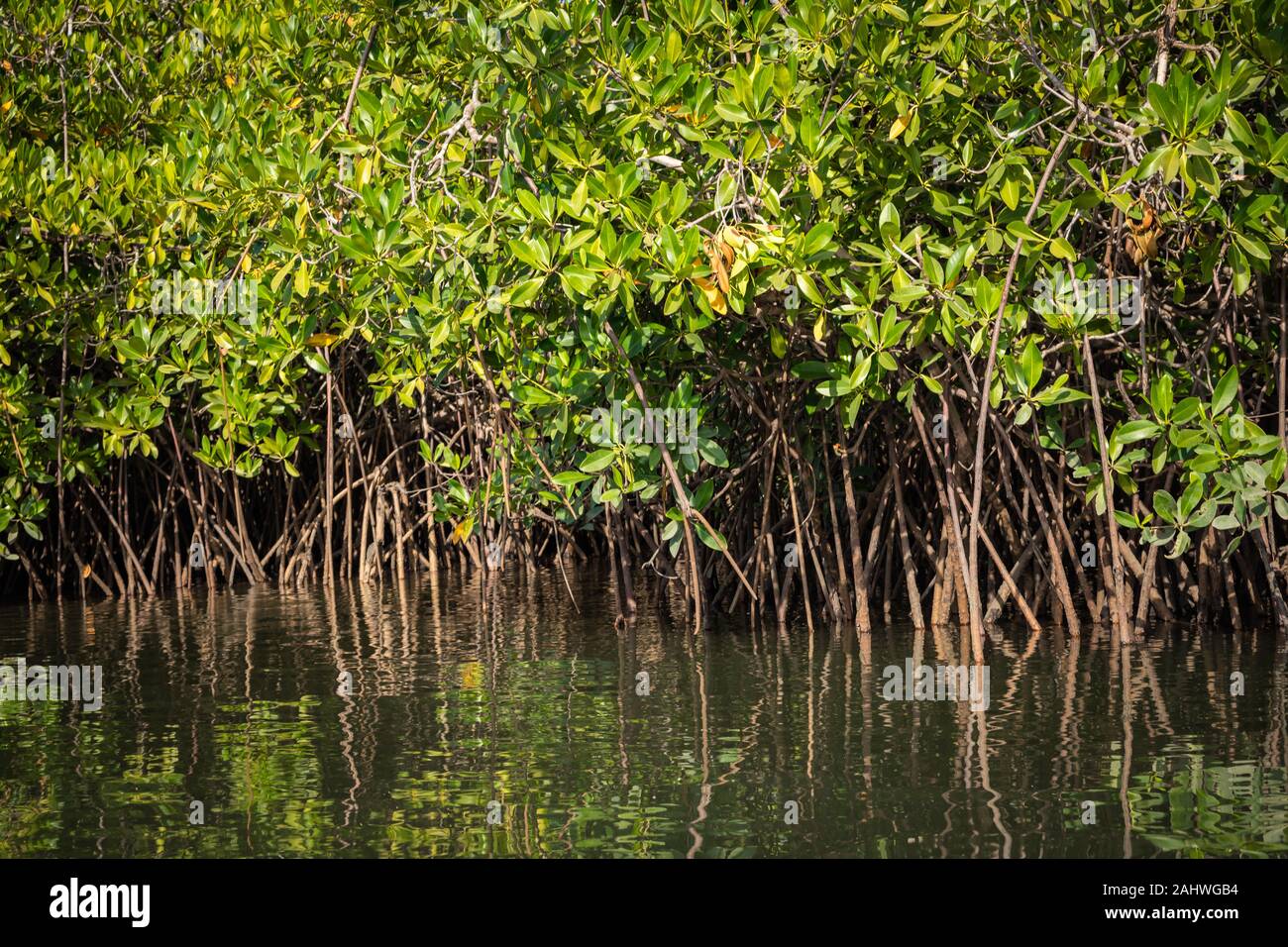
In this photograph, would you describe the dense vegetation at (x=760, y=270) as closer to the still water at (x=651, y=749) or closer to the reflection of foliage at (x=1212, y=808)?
the still water at (x=651, y=749)

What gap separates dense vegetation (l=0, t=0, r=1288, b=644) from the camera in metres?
5.17

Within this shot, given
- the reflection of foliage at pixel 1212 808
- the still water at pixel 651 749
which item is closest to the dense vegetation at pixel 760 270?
the still water at pixel 651 749

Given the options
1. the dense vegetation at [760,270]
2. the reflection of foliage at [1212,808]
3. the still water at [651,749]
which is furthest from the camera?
the dense vegetation at [760,270]

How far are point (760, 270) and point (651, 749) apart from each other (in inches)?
71.5

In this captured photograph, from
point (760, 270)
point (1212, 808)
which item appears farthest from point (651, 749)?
point (760, 270)

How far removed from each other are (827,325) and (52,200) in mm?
4378

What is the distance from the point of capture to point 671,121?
17.4 feet

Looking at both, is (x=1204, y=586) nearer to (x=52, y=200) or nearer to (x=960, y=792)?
(x=960, y=792)

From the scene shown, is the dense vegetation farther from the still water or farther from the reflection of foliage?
the reflection of foliage

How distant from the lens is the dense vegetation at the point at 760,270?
517 centimetres

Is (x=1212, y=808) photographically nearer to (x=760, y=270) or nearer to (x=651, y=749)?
(x=651, y=749)

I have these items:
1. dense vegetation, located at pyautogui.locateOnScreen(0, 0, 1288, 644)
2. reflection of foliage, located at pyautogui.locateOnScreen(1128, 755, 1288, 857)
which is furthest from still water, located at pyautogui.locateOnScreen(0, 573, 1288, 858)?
dense vegetation, located at pyautogui.locateOnScreen(0, 0, 1288, 644)

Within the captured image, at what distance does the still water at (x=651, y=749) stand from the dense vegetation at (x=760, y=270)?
1.89 ft

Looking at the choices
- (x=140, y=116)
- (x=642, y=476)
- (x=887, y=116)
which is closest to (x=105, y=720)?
(x=642, y=476)
